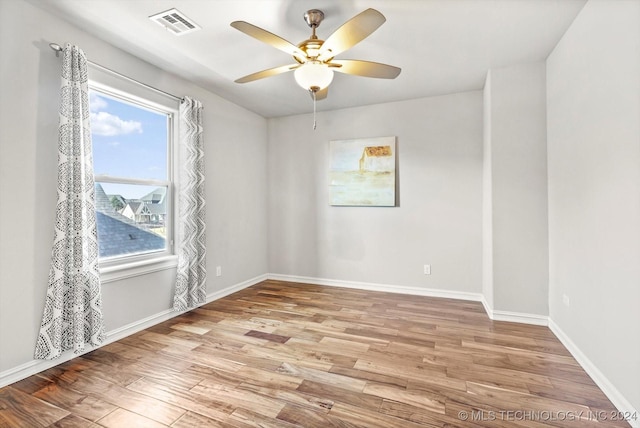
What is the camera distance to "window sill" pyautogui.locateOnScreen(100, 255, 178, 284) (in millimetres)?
2572

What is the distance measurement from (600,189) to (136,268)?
368cm

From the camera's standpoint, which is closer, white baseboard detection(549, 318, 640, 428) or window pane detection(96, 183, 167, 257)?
white baseboard detection(549, 318, 640, 428)

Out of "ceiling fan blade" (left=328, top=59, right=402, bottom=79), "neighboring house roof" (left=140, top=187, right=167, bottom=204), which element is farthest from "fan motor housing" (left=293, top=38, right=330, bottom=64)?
"neighboring house roof" (left=140, top=187, right=167, bottom=204)

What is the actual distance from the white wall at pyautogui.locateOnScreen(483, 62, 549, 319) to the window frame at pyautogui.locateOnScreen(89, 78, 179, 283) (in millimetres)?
3364

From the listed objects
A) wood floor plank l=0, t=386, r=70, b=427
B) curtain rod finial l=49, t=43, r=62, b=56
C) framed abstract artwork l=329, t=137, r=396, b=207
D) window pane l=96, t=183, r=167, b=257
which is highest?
curtain rod finial l=49, t=43, r=62, b=56

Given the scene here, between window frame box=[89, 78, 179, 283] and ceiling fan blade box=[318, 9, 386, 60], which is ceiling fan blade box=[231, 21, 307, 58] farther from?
window frame box=[89, 78, 179, 283]

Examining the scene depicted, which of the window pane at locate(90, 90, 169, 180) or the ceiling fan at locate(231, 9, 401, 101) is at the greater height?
the ceiling fan at locate(231, 9, 401, 101)

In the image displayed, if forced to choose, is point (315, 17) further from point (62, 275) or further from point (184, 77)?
point (62, 275)

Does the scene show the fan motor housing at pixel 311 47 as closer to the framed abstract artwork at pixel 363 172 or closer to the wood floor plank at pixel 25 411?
the framed abstract artwork at pixel 363 172

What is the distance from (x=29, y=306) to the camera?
2.06 m

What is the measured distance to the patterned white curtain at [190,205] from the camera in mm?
3254

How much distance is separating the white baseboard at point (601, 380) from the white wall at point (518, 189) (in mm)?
493

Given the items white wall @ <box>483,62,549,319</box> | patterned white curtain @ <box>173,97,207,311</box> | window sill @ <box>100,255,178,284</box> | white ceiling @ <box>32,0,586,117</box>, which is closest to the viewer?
white ceiling @ <box>32,0,586,117</box>

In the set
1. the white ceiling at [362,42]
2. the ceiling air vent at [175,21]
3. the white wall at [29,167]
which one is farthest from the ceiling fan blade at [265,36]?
the white wall at [29,167]
